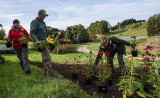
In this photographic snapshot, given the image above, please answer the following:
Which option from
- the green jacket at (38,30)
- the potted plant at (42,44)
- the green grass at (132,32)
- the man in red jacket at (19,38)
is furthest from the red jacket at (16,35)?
the green grass at (132,32)

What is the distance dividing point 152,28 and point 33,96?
26.3 meters

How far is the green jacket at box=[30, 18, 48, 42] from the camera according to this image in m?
11.3

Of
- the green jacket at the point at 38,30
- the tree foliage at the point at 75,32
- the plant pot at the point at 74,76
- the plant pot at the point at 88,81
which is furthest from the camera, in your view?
the tree foliage at the point at 75,32

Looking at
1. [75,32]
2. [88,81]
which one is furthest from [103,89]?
[75,32]

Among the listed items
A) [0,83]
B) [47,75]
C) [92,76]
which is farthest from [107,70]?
[0,83]

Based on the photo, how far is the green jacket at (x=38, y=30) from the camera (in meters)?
11.3

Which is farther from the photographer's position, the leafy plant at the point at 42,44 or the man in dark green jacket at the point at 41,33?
the man in dark green jacket at the point at 41,33

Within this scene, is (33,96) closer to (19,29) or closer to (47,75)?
(47,75)

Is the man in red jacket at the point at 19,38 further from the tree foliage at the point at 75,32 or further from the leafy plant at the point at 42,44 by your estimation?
the tree foliage at the point at 75,32

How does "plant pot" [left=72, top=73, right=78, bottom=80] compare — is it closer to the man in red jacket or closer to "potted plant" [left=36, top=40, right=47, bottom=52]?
"potted plant" [left=36, top=40, right=47, bottom=52]

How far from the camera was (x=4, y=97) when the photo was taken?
859 centimetres

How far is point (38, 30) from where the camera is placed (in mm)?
11594

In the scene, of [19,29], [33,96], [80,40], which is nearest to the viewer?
[33,96]

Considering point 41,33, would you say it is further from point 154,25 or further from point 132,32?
point 132,32
